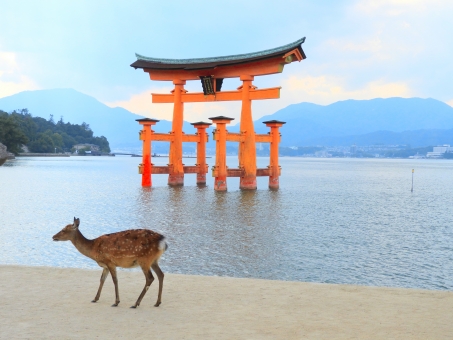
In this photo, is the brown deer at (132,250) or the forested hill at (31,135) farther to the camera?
the forested hill at (31,135)

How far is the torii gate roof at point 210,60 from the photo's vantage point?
115ft

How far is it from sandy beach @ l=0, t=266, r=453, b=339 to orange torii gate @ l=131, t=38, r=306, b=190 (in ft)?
87.5

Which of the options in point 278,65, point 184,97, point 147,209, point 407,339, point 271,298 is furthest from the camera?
point 184,97

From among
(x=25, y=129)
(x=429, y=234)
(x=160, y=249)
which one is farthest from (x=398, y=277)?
(x=25, y=129)

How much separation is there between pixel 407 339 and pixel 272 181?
37.3 m

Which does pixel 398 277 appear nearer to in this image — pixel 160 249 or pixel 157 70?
pixel 160 249

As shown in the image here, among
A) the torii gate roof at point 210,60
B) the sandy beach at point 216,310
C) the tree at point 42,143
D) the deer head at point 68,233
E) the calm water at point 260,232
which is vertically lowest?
the calm water at point 260,232

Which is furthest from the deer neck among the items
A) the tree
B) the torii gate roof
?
the tree

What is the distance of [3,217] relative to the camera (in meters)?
25.3

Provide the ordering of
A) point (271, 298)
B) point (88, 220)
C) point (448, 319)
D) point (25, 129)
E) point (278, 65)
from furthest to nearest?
point (25, 129) < point (278, 65) < point (88, 220) < point (271, 298) < point (448, 319)

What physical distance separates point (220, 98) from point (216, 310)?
32.5 m

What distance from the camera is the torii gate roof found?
35.1 m

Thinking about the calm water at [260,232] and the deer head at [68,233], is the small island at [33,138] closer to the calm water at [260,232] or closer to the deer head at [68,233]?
the calm water at [260,232]

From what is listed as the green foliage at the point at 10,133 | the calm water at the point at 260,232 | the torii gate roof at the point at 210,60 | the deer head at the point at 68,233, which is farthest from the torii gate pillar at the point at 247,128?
the green foliage at the point at 10,133
